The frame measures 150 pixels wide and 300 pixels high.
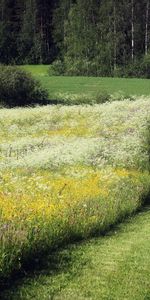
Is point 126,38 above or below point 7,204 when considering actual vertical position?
below

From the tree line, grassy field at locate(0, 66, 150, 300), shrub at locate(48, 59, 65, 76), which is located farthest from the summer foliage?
the tree line

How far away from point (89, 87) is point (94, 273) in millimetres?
50780

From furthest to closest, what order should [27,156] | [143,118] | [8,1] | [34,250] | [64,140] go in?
[8,1] < [143,118] < [64,140] < [27,156] < [34,250]

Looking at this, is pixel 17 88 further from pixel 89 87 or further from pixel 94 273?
pixel 94 273

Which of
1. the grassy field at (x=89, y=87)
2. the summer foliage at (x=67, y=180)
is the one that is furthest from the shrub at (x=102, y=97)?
the summer foliage at (x=67, y=180)

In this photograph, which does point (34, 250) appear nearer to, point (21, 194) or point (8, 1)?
point (21, 194)

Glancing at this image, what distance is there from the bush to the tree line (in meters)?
30.3

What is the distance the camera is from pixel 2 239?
11.2m

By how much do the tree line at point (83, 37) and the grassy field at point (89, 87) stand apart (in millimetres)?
13273

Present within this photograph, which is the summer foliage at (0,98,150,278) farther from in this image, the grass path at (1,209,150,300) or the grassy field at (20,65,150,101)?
the grassy field at (20,65,150,101)

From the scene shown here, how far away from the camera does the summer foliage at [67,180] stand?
1239 centimetres

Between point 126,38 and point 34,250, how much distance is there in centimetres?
7635

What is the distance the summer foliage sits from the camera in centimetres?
1239

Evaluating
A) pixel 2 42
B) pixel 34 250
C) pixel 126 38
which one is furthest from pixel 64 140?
pixel 2 42
